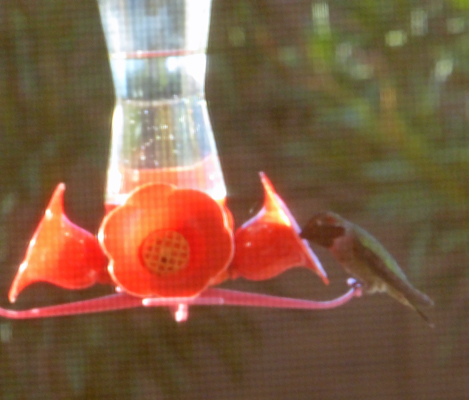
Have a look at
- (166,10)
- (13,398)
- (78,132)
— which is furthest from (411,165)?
(13,398)

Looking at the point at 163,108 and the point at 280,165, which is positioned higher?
the point at 163,108

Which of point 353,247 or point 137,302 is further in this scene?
point 353,247

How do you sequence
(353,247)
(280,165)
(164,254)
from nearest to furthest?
(164,254)
(353,247)
(280,165)

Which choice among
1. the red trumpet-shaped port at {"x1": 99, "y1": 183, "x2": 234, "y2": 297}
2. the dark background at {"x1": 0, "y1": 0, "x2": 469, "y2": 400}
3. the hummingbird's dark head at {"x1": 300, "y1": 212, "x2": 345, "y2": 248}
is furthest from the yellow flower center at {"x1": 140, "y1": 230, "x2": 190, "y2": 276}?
the dark background at {"x1": 0, "y1": 0, "x2": 469, "y2": 400}

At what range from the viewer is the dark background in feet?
3.99

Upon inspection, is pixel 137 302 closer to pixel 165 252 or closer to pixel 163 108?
pixel 165 252

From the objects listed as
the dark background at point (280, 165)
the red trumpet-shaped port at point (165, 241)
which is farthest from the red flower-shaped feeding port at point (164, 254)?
the dark background at point (280, 165)

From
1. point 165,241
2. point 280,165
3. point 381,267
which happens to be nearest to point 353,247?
point 381,267

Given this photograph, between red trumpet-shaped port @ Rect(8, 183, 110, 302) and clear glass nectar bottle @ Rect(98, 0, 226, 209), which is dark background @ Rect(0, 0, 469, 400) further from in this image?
red trumpet-shaped port @ Rect(8, 183, 110, 302)

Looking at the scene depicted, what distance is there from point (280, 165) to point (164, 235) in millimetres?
688

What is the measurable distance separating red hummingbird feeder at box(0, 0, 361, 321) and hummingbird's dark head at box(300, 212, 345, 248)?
0.07 feet

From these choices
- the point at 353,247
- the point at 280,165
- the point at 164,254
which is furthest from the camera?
the point at 280,165

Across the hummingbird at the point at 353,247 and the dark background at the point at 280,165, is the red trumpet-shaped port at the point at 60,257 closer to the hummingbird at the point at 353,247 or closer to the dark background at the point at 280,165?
the hummingbird at the point at 353,247

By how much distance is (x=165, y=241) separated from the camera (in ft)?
2.11
